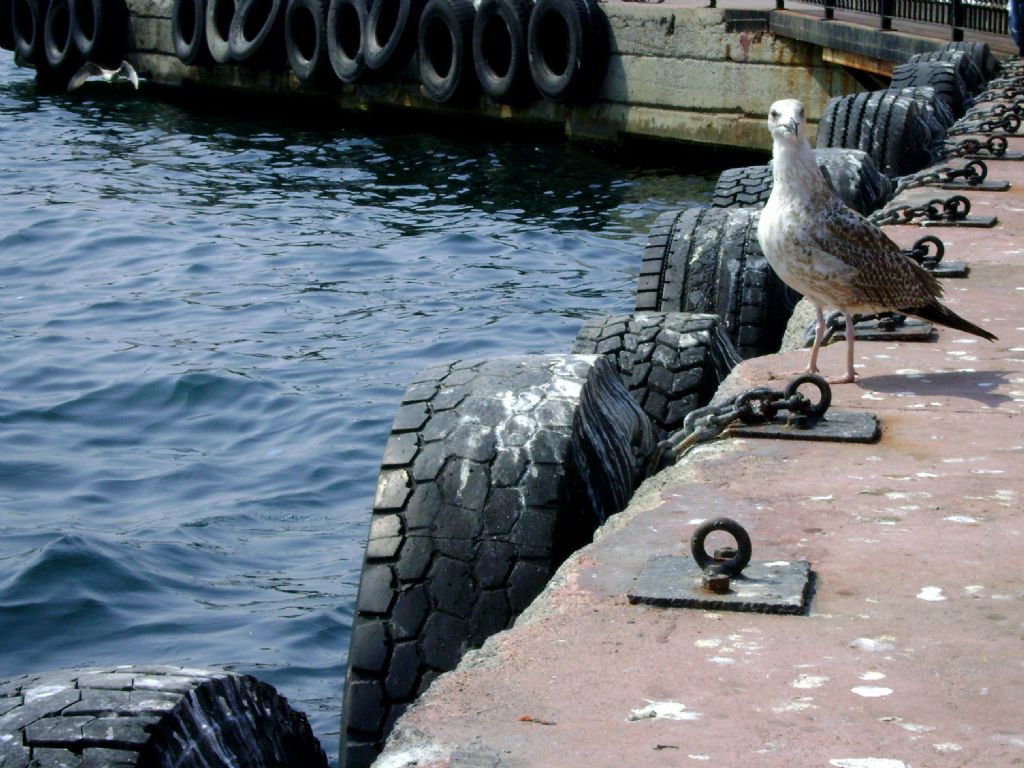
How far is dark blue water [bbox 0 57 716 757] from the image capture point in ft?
21.3

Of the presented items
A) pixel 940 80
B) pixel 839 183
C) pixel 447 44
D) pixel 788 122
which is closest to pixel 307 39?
pixel 447 44

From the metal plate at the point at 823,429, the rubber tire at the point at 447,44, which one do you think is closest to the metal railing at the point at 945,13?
the rubber tire at the point at 447,44

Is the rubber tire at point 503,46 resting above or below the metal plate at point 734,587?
above

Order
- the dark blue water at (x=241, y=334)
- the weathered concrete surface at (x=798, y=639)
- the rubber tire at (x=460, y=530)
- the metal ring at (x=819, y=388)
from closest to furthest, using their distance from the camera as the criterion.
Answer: the weathered concrete surface at (x=798, y=639)
the rubber tire at (x=460, y=530)
the metal ring at (x=819, y=388)
the dark blue water at (x=241, y=334)

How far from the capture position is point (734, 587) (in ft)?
10.9

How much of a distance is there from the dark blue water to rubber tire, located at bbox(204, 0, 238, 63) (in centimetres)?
189

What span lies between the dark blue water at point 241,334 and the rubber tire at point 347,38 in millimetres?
781

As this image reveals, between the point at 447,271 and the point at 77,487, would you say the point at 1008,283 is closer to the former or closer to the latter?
the point at 77,487

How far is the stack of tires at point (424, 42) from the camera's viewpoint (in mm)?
19094

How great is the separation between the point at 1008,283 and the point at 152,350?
239 inches

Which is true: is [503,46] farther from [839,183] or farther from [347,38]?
[839,183]

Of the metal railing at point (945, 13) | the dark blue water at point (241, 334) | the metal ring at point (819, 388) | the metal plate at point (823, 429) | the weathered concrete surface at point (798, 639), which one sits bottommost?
the dark blue water at point (241, 334)

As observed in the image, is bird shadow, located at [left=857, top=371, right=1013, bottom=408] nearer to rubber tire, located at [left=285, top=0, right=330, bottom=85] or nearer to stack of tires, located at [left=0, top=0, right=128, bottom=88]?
rubber tire, located at [left=285, top=0, right=330, bottom=85]

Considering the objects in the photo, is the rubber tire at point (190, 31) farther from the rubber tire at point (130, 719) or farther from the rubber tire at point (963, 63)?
the rubber tire at point (130, 719)
